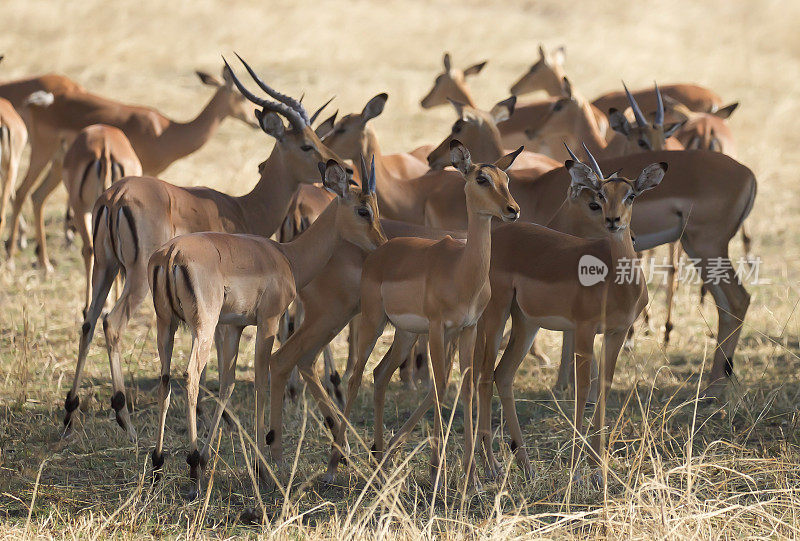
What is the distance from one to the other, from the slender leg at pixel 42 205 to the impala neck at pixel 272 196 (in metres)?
3.66

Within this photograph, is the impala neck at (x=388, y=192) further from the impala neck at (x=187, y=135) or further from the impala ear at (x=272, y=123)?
the impala neck at (x=187, y=135)

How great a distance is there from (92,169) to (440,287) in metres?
4.35

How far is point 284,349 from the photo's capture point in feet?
18.7

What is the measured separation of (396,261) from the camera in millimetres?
5320

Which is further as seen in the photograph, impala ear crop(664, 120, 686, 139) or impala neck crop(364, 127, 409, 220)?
impala ear crop(664, 120, 686, 139)

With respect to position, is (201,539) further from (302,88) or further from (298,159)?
(302,88)

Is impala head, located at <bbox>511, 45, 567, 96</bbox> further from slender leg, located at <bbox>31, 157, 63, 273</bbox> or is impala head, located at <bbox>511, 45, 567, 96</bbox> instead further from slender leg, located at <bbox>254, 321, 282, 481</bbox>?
slender leg, located at <bbox>254, 321, 282, 481</bbox>

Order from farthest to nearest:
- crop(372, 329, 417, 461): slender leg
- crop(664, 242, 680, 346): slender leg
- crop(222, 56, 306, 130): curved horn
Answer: crop(664, 242, 680, 346): slender leg → crop(222, 56, 306, 130): curved horn → crop(372, 329, 417, 461): slender leg

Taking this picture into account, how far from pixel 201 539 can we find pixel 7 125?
23.7 ft

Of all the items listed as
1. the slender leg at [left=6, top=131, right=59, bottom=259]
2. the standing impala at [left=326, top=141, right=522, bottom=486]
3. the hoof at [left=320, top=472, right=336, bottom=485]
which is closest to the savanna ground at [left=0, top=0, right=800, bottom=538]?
the hoof at [left=320, top=472, right=336, bottom=485]

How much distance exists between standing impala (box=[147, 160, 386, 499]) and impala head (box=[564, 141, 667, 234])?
1095 millimetres

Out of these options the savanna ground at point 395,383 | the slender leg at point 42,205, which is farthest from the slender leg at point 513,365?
the slender leg at point 42,205

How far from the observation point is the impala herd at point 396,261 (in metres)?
5.04

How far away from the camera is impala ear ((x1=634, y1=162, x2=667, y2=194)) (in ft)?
18.2
